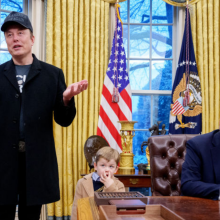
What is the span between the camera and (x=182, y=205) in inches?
49.1

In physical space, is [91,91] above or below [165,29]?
below

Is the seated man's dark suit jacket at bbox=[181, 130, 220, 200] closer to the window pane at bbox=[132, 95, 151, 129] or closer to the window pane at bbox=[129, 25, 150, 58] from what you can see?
the window pane at bbox=[132, 95, 151, 129]

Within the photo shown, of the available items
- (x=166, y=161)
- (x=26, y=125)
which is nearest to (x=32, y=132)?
(x=26, y=125)

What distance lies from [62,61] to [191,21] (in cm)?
183

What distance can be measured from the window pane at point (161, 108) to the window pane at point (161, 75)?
15cm

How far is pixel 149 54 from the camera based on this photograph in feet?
15.5

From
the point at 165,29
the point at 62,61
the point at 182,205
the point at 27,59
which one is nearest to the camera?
the point at 182,205

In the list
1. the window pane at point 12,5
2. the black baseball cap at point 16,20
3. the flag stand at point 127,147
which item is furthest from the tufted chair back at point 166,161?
the window pane at point 12,5

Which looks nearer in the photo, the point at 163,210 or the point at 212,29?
the point at 163,210

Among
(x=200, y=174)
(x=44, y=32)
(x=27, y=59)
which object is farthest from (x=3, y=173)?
(x=44, y=32)

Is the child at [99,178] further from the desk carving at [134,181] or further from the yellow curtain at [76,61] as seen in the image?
the yellow curtain at [76,61]

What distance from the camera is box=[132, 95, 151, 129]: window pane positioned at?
15.2 ft

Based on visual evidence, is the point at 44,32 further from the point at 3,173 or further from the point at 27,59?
the point at 3,173

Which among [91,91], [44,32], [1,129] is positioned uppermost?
[44,32]
